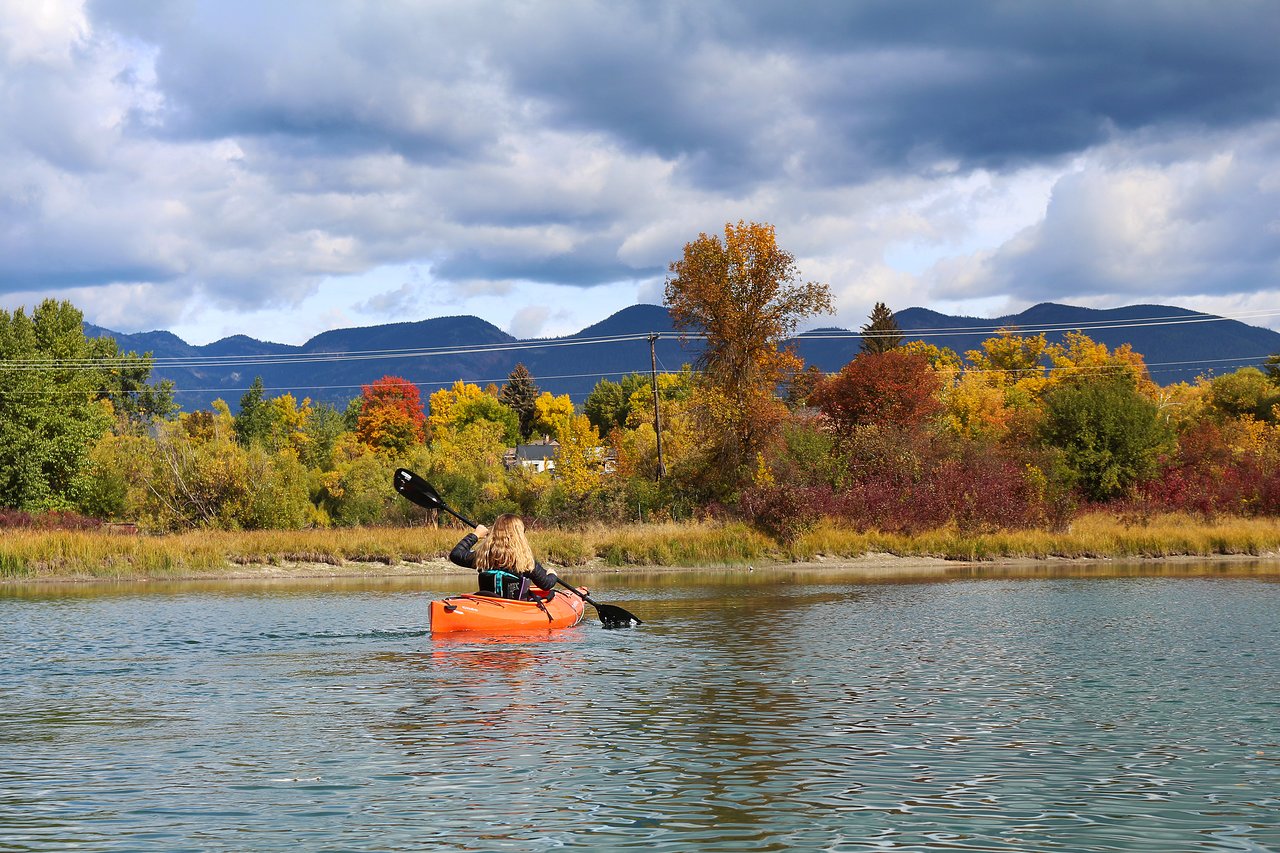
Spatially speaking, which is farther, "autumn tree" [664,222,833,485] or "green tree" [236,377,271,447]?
"green tree" [236,377,271,447]

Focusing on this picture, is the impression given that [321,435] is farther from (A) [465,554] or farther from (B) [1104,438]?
(A) [465,554]

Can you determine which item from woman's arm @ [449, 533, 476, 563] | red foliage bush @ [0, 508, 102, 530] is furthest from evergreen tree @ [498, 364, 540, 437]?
woman's arm @ [449, 533, 476, 563]

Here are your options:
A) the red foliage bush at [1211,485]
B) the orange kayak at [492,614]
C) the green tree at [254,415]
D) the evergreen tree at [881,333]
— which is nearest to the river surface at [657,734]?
the orange kayak at [492,614]

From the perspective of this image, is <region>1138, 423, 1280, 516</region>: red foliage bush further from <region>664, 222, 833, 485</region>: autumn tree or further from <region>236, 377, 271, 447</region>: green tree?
<region>236, 377, 271, 447</region>: green tree

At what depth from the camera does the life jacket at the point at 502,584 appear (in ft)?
78.7

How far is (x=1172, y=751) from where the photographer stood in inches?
490

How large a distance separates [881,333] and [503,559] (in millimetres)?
74988

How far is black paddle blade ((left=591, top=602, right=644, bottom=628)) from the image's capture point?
83.7ft

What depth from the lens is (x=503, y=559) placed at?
78.6 feet

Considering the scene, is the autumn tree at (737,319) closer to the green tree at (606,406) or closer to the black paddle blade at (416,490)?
the black paddle blade at (416,490)

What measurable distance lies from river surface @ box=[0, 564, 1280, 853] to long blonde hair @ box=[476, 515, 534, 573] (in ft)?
4.89

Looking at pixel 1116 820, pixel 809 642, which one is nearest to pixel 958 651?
pixel 809 642

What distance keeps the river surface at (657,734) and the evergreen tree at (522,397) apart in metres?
125

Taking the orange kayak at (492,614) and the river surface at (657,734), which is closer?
the river surface at (657,734)
